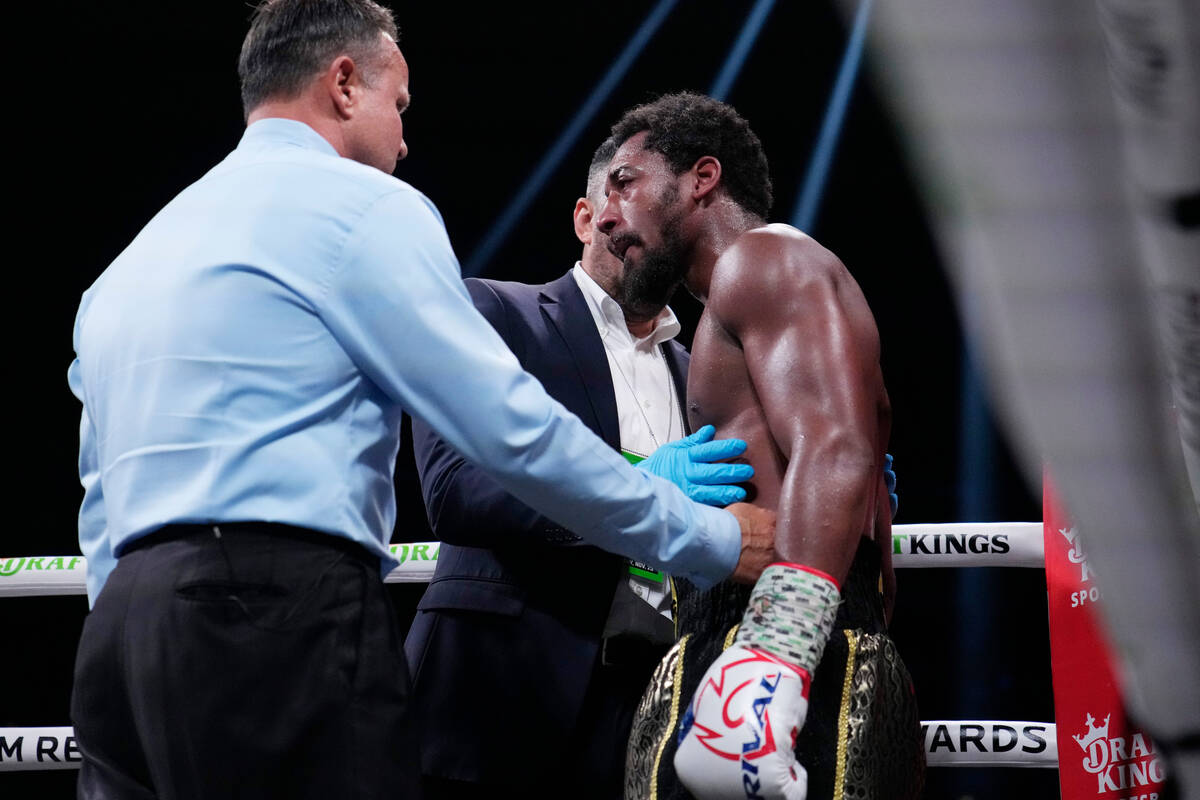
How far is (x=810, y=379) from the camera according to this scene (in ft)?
4.02

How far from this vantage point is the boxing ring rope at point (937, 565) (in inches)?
71.6

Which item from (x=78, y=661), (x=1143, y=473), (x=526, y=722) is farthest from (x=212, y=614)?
(x=1143, y=473)

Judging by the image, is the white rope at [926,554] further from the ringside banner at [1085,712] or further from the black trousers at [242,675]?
the black trousers at [242,675]

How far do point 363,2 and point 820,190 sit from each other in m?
3.80

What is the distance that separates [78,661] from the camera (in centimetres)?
108

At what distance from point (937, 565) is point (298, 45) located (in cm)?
127

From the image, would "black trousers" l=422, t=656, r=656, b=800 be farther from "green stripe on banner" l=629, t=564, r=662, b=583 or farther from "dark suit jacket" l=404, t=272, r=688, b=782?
"green stripe on banner" l=629, t=564, r=662, b=583

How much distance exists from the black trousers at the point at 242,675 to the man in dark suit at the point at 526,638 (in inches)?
23.1

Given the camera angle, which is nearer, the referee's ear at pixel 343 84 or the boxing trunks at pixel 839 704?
the boxing trunks at pixel 839 704

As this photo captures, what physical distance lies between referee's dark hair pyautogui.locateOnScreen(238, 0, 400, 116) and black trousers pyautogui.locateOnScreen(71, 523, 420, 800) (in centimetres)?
54

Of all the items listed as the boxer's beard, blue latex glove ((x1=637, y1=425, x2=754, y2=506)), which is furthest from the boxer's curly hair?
blue latex glove ((x1=637, y1=425, x2=754, y2=506))

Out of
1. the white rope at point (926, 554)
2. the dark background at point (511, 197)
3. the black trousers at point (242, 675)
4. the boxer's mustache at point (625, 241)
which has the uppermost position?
the dark background at point (511, 197)

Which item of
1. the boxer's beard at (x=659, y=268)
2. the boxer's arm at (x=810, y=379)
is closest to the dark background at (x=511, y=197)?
the boxer's beard at (x=659, y=268)

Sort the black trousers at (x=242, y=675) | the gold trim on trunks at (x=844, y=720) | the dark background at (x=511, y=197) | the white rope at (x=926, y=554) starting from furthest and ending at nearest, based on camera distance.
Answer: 1. the dark background at (x=511, y=197)
2. the white rope at (x=926, y=554)
3. the gold trim on trunks at (x=844, y=720)
4. the black trousers at (x=242, y=675)
